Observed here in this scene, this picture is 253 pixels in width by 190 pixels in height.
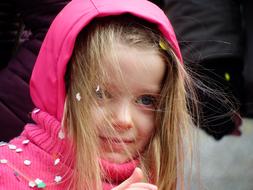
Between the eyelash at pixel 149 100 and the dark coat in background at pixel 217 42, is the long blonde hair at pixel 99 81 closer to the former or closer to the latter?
the eyelash at pixel 149 100

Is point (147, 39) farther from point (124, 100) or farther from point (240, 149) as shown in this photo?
point (240, 149)

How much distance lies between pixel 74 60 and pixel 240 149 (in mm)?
1701

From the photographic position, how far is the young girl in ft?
3.80

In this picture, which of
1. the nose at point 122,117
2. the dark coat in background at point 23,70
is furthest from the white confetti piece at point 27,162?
the dark coat in background at point 23,70

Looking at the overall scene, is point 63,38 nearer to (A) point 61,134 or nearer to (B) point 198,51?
(A) point 61,134

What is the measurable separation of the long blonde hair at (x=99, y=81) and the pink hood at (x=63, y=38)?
0.02 meters

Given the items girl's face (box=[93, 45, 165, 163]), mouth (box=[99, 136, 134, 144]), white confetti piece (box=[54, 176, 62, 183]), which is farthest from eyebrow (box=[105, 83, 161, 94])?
white confetti piece (box=[54, 176, 62, 183])

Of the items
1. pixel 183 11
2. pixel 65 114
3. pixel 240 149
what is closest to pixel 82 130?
pixel 65 114

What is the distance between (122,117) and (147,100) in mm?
89

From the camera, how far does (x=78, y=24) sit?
117cm

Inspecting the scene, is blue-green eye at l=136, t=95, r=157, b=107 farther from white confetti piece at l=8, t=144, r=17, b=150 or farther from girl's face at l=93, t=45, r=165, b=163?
white confetti piece at l=8, t=144, r=17, b=150

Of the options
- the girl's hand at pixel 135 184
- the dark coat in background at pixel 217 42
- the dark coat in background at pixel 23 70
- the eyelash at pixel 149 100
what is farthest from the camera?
the dark coat in background at pixel 217 42

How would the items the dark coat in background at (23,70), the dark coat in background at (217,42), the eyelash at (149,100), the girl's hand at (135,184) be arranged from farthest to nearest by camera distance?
the dark coat in background at (217,42) → the dark coat in background at (23,70) → the eyelash at (149,100) → the girl's hand at (135,184)

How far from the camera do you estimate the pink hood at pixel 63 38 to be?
1173 millimetres
